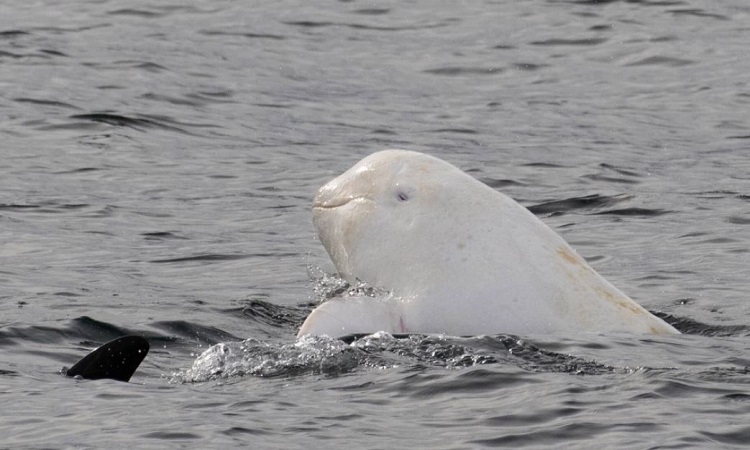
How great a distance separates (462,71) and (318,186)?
856cm

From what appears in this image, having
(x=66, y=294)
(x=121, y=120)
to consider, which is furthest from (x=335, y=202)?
(x=121, y=120)

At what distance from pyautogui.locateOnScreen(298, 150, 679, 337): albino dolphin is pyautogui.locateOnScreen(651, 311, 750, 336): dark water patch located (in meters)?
0.95

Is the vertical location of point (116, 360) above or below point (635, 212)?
above

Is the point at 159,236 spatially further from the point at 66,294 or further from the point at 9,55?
the point at 9,55

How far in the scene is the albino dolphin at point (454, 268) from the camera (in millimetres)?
10016

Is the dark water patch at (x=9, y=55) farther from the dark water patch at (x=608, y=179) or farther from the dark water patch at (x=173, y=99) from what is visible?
the dark water patch at (x=608, y=179)

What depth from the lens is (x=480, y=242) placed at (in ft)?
33.8

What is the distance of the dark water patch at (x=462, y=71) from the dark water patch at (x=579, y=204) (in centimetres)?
878

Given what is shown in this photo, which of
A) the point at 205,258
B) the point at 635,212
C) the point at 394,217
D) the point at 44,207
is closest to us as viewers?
the point at 394,217

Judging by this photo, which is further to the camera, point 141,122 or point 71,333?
point 141,122

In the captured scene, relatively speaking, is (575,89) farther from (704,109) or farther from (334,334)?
(334,334)

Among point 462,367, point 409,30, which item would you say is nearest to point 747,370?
point 462,367

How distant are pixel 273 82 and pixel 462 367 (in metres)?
16.2

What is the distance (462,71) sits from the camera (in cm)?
2616
